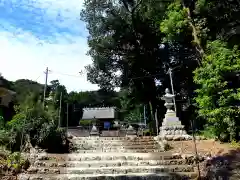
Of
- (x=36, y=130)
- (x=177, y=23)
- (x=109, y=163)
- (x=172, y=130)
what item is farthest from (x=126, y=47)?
(x=109, y=163)

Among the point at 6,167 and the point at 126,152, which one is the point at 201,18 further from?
the point at 6,167

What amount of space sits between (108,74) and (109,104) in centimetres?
2578

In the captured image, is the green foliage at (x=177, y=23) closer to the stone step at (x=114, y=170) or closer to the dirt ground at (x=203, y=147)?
the dirt ground at (x=203, y=147)

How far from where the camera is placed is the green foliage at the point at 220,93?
1240 centimetres

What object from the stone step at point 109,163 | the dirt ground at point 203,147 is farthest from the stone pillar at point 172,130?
the stone step at point 109,163

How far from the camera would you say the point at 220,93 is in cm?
1309

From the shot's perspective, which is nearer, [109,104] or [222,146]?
[222,146]

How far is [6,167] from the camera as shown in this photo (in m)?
9.17

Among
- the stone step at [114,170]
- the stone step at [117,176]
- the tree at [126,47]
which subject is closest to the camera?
the stone step at [117,176]

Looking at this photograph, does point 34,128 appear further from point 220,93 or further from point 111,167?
point 220,93

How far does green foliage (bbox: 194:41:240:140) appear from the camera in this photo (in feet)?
40.7

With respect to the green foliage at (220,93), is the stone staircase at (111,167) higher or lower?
lower

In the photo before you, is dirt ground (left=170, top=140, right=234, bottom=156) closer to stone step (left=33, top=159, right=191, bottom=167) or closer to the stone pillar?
the stone pillar

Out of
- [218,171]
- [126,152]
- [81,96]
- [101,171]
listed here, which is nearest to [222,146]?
[218,171]
